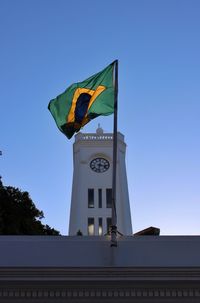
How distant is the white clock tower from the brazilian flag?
4581 cm

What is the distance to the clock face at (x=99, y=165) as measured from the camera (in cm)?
6688

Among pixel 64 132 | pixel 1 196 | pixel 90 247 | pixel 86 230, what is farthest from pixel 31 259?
pixel 86 230

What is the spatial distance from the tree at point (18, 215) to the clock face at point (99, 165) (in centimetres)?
2318

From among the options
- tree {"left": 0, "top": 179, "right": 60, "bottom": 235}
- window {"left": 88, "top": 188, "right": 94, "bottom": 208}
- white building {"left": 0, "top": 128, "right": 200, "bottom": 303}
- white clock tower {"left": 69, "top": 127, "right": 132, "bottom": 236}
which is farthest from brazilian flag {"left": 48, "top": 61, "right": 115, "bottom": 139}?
window {"left": 88, "top": 188, "right": 94, "bottom": 208}

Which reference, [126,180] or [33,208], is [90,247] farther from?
[126,180]

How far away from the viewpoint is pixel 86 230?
205 feet

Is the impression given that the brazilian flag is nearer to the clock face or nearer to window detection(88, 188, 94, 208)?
window detection(88, 188, 94, 208)

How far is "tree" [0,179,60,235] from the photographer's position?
38.2m
